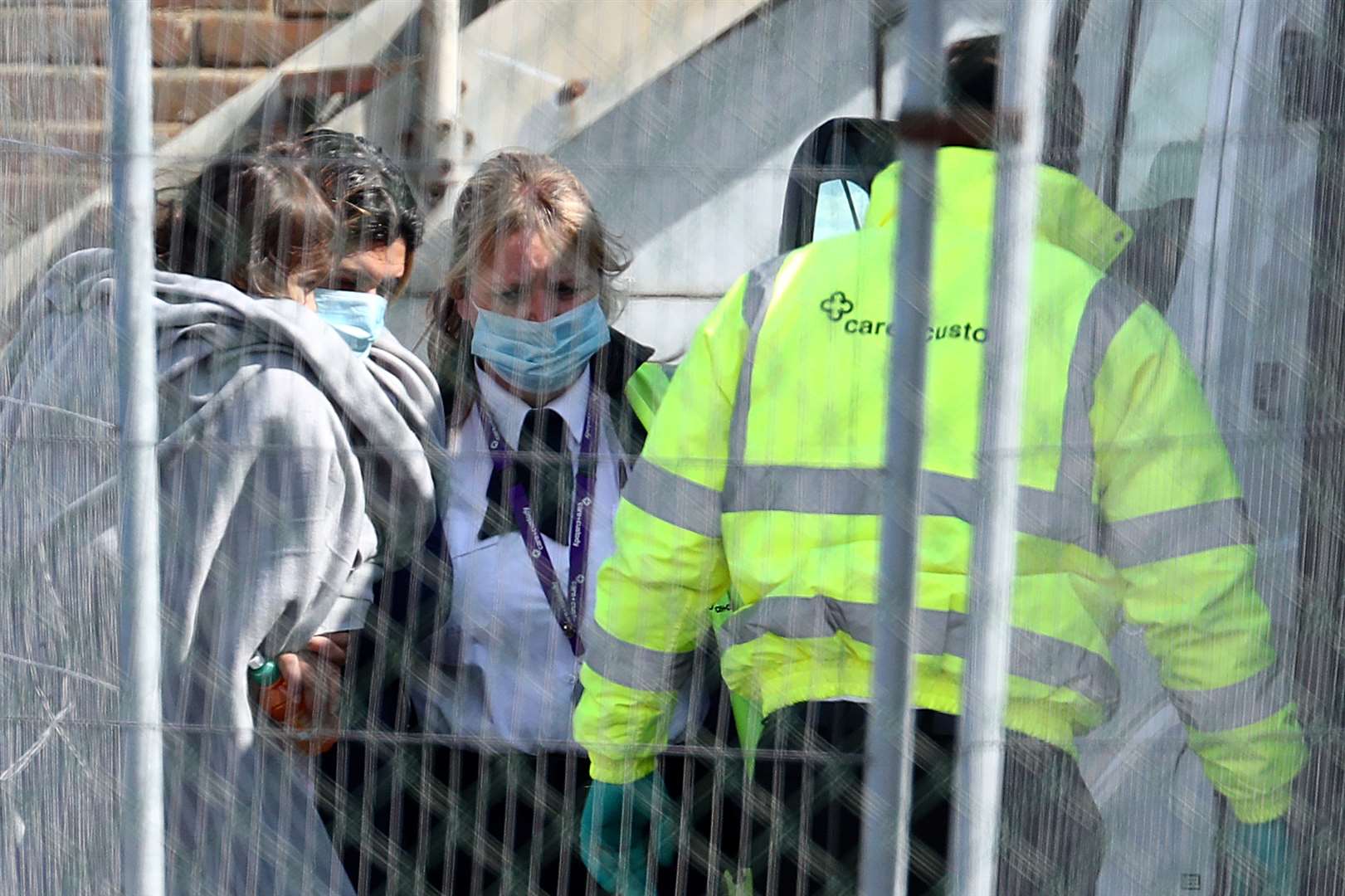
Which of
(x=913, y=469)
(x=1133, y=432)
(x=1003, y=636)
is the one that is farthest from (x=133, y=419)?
(x=1133, y=432)

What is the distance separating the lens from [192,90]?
172 centimetres

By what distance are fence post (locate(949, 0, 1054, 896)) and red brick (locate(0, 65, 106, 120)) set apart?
0.99 m

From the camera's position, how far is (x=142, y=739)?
1705mm

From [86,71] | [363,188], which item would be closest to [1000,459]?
[363,188]

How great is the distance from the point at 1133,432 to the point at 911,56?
1.41 feet

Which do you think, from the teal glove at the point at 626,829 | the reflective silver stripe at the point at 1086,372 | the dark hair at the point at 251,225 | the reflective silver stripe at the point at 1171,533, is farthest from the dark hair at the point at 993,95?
the teal glove at the point at 626,829

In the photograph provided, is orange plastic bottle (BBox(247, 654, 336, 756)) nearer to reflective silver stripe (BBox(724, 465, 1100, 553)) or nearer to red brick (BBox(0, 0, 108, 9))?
reflective silver stripe (BBox(724, 465, 1100, 553))

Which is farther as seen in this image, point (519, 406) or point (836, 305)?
point (519, 406)

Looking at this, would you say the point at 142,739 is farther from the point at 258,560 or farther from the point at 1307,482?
the point at 1307,482

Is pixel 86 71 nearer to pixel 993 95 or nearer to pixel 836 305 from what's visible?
pixel 836 305

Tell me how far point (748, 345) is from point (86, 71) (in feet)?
2.58

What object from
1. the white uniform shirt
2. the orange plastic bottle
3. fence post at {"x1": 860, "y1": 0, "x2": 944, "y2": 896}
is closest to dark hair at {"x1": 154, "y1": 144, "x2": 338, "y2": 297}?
the white uniform shirt

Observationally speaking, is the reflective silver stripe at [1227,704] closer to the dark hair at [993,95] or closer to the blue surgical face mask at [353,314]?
the dark hair at [993,95]

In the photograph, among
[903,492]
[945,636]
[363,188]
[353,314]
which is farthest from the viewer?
[353,314]
